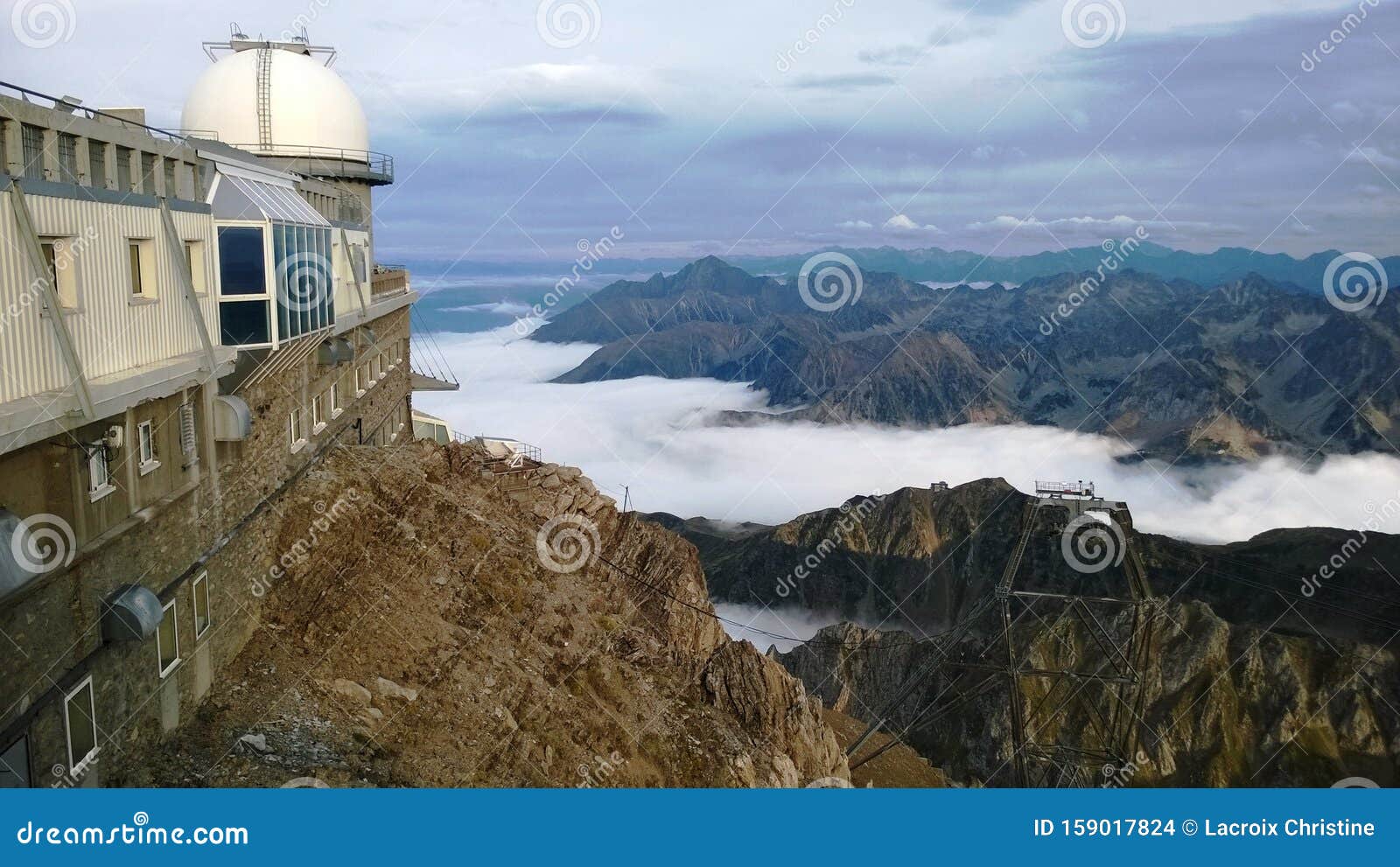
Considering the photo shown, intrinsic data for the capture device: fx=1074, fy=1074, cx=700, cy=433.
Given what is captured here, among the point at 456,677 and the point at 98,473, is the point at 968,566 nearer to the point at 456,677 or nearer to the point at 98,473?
the point at 456,677

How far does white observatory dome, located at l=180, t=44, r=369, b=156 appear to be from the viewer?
112 ft

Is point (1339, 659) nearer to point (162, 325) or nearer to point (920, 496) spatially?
point (920, 496)

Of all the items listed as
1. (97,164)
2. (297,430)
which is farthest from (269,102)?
(97,164)

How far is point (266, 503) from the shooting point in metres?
18.9

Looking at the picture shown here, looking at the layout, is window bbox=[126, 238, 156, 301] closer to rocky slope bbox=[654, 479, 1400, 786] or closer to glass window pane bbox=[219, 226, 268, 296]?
glass window pane bbox=[219, 226, 268, 296]

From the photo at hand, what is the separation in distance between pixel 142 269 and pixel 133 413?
2.14m

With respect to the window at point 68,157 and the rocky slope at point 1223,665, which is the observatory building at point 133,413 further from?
the rocky slope at point 1223,665

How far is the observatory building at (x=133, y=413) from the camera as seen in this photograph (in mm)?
10688

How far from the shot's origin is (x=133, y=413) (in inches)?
513

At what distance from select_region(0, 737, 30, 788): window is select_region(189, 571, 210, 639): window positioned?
4291mm

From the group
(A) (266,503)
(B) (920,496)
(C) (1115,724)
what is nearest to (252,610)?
(A) (266,503)

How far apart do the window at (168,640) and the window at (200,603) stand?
60cm
